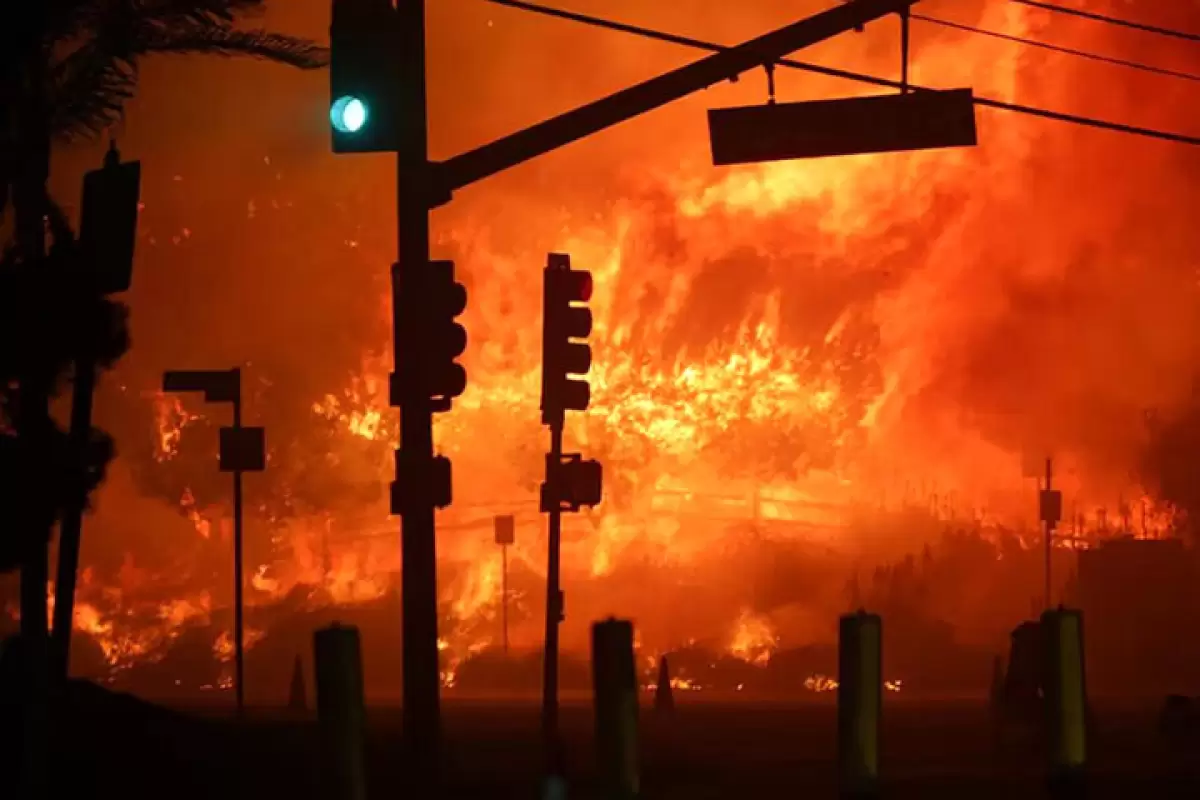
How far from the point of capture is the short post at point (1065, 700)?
537 inches

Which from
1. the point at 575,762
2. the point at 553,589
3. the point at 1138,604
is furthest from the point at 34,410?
the point at 1138,604

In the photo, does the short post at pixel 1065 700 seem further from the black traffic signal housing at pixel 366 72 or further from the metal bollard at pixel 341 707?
the black traffic signal housing at pixel 366 72

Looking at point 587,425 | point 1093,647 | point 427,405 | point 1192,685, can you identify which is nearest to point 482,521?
point 587,425

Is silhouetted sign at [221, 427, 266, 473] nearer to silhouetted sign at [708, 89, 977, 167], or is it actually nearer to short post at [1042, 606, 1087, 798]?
silhouetted sign at [708, 89, 977, 167]

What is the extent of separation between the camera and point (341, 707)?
1137cm

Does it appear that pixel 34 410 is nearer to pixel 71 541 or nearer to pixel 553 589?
pixel 71 541

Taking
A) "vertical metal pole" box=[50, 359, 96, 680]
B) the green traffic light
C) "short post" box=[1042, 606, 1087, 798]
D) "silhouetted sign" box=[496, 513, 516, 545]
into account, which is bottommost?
"short post" box=[1042, 606, 1087, 798]

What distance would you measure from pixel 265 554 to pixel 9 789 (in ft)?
231

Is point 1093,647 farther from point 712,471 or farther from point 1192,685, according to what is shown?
point 712,471

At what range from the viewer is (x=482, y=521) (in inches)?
3049

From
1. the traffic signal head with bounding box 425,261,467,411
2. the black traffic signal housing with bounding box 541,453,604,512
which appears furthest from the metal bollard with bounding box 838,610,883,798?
the black traffic signal housing with bounding box 541,453,604,512

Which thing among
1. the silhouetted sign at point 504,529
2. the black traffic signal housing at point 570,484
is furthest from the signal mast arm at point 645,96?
the silhouetted sign at point 504,529

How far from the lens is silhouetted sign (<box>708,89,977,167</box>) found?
55.8 ft

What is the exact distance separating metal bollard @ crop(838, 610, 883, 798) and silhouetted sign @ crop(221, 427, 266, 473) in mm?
15043
